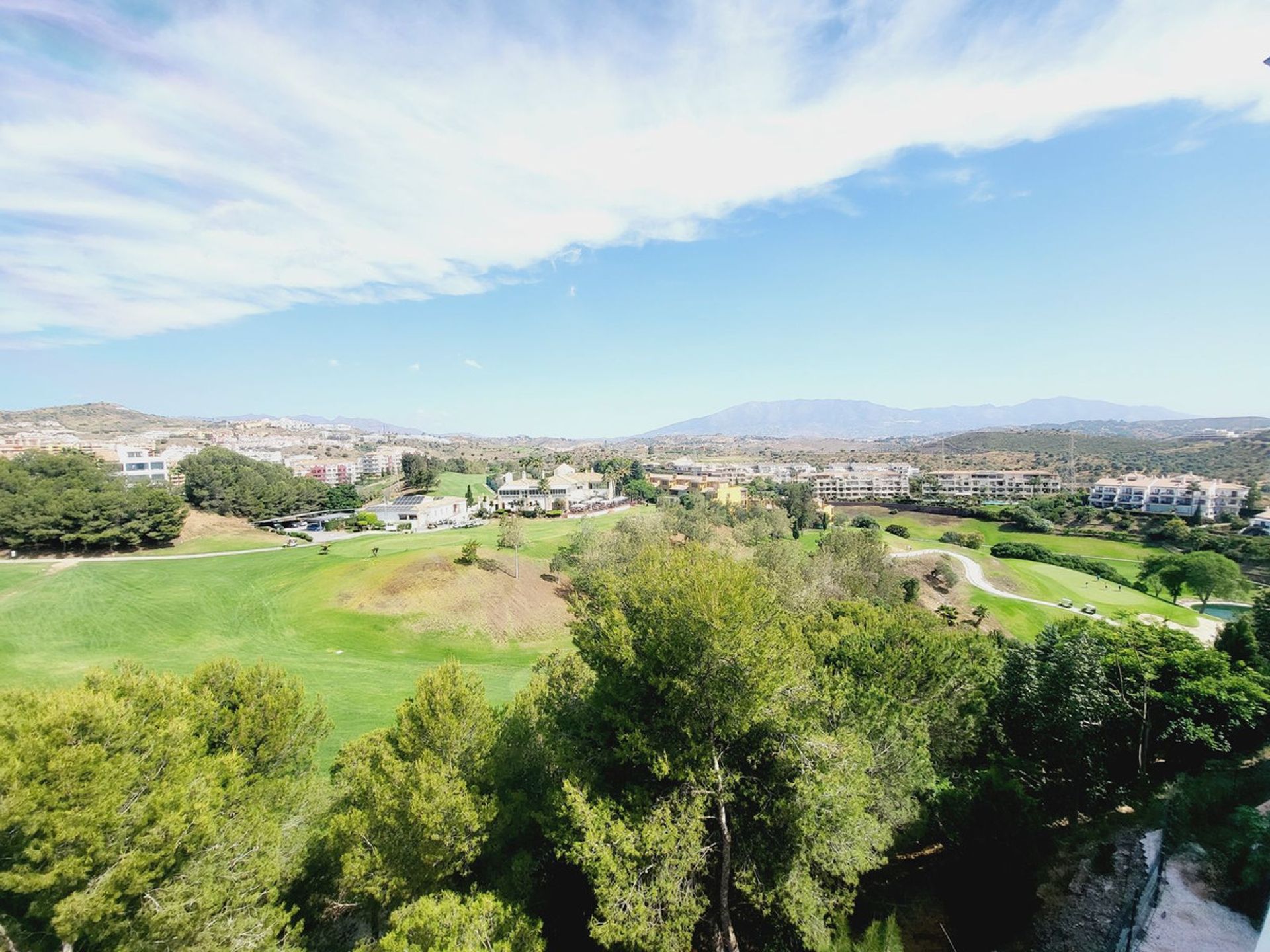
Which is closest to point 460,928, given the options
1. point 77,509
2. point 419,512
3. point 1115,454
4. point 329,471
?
point 77,509

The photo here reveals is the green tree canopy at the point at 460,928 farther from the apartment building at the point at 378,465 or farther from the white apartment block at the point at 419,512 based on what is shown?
the apartment building at the point at 378,465

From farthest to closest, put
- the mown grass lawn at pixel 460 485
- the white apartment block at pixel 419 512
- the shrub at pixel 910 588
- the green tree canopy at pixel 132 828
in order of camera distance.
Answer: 1. the mown grass lawn at pixel 460 485
2. the white apartment block at pixel 419 512
3. the shrub at pixel 910 588
4. the green tree canopy at pixel 132 828

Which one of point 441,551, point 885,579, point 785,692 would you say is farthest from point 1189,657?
point 441,551

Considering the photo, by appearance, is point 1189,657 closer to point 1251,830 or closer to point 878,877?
point 1251,830

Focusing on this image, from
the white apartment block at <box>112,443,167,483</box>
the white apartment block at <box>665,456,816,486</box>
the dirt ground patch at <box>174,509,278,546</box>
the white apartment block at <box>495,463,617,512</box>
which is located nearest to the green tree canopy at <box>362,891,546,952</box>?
the dirt ground patch at <box>174,509,278,546</box>

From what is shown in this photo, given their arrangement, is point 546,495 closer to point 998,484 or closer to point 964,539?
point 964,539

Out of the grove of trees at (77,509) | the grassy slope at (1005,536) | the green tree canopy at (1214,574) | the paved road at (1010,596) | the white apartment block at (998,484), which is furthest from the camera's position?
the white apartment block at (998,484)

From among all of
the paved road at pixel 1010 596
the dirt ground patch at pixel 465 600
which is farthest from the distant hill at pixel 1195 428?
the dirt ground patch at pixel 465 600
